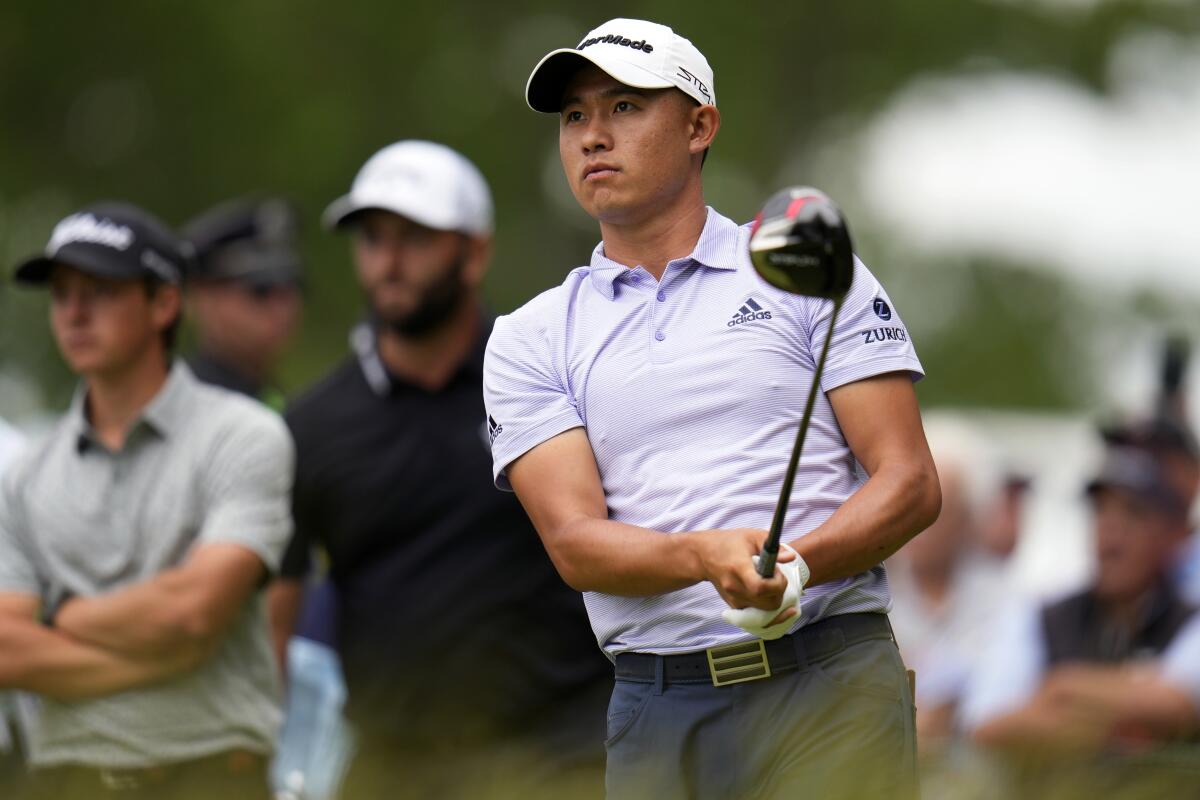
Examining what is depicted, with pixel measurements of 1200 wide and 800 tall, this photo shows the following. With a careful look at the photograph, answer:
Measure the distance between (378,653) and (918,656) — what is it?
3440 mm

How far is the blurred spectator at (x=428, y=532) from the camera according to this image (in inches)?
275

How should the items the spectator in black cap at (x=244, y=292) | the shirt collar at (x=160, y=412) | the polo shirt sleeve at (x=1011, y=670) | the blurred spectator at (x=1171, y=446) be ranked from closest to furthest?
the shirt collar at (x=160, y=412) → the polo shirt sleeve at (x=1011, y=670) → the blurred spectator at (x=1171, y=446) → the spectator in black cap at (x=244, y=292)

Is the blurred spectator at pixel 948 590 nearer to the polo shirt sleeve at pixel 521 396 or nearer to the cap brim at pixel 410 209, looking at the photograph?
the cap brim at pixel 410 209

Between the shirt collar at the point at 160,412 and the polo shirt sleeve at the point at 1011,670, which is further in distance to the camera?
the polo shirt sleeve at the point at 1011,670

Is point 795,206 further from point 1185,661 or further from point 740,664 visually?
point 1185,661

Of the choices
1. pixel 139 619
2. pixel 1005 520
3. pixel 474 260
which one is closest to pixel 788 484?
pixel 139 619

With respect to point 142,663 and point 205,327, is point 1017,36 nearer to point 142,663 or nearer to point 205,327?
point 205,327

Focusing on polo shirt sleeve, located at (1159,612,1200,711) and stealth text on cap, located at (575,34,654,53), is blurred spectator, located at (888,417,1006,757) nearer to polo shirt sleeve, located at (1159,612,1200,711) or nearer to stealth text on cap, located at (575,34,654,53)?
polo shirt sleeve, located at (1159,612,1200,711)

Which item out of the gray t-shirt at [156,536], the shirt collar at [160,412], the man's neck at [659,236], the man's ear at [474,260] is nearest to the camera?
the man's neck at [659,236]

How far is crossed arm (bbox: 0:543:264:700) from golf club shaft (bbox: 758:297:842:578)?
98.5 inches

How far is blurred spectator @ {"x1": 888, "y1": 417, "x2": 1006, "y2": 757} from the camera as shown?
9336 millimetres

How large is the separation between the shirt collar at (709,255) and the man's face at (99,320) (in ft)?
7.62

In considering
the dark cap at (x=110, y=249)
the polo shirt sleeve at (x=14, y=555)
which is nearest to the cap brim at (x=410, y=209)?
the dark cap at (x=110, y=249)

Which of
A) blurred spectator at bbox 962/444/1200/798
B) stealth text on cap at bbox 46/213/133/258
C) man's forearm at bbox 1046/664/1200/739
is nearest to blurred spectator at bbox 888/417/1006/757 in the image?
blurred spectator at bbox 962/444/1200/798
